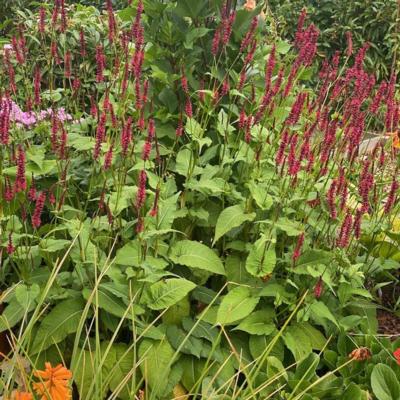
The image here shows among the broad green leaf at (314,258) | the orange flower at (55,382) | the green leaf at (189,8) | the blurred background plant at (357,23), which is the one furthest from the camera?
the blurred background plant at (357,23)

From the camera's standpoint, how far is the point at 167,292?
2.00m

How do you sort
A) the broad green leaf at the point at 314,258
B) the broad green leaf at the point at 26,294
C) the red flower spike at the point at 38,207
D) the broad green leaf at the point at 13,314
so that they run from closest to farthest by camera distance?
the red flower spike at the point at 38,207 → the broad green leaf at the point at 26,294 → the broad green leaf at the point at 13,314 → the broad green leaf at the point at 314,258

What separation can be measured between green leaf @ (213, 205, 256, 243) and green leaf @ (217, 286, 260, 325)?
22 cm

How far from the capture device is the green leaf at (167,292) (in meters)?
1.97

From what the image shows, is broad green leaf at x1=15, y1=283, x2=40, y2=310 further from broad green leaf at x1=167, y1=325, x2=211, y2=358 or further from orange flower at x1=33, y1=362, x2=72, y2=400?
broad green leaf at x1=167, y1=325, x2=211, y2=358

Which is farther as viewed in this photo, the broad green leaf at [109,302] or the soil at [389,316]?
the soil at [389,316]

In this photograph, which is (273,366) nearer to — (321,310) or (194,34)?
(321,310)

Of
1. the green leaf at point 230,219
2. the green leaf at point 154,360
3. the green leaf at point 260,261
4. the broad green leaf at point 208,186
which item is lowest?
the green leaf at point 154,360

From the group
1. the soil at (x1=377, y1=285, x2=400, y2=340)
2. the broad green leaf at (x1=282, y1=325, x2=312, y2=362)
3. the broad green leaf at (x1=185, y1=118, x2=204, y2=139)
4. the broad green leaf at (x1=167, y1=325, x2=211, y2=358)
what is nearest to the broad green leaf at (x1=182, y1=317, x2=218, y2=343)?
the broad green leaf at (x1=167, y1=325, x2=211, y2=358)

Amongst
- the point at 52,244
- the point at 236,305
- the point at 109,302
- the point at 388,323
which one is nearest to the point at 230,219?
the point at 236,305

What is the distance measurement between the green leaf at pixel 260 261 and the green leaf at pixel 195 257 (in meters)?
0.10

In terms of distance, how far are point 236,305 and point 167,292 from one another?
0.27 metres

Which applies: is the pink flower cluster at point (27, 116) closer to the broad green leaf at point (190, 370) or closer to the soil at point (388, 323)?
the broad green leaf at point (190, 370)

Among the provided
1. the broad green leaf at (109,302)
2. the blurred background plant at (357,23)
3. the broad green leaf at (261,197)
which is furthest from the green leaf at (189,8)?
the blurred background plant at (357,23)
